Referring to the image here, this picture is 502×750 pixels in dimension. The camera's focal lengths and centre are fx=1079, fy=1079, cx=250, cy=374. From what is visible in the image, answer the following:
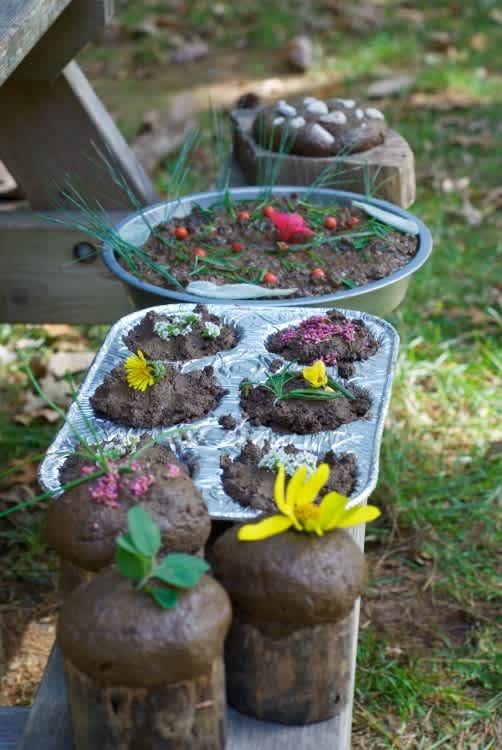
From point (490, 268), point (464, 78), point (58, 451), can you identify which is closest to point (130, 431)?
point (58, 451)

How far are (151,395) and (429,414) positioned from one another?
1618 millimetres

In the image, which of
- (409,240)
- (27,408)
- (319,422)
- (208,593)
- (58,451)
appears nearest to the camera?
(208,593)

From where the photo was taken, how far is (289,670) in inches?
53.2

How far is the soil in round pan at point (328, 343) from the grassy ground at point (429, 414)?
783 millimetres

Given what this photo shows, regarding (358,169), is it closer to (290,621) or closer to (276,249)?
(276,249)

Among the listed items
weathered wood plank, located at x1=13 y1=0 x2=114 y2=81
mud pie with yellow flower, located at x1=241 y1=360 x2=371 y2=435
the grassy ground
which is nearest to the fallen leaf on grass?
the grassy ground

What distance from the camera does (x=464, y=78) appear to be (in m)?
5.79

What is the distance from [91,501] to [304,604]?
0.29m

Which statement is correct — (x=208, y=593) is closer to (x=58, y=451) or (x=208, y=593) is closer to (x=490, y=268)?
(x=58, y=451)

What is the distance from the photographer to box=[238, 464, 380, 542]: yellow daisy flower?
1.28 metres

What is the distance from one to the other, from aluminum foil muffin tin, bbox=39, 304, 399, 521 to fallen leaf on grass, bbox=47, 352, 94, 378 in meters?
1.43

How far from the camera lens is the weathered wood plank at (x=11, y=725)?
1552 mm

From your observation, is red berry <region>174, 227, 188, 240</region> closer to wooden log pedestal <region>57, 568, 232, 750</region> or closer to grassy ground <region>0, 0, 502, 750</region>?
grassy ground <region>0, 0, 502, 750</region>

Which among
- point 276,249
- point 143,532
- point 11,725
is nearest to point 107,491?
point 143,532
